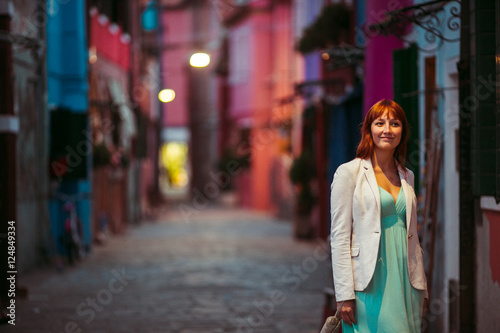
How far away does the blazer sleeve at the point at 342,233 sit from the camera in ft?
15.5

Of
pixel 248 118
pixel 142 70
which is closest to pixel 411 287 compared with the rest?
pixel 142 70

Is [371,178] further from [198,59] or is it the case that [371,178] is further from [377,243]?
[198,59]

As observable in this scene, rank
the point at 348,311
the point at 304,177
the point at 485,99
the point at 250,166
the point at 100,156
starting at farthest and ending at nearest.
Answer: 1. the point at 250,166
2. the point at 304,177
3. the point at 100,156
4. the point at 485,99
5. the point at 348,311

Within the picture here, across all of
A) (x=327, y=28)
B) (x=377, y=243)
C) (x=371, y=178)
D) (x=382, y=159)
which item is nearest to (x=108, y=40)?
(x=327, y=28)

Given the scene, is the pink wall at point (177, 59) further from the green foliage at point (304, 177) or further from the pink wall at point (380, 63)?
the pink wall at point (380, 63)

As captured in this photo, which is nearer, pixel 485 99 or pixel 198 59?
pixel 485 99

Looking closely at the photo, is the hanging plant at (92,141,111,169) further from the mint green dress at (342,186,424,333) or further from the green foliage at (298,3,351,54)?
the mint green dress at (342,186,424,333)

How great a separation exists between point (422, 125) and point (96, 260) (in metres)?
8.49

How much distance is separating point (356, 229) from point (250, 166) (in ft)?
105

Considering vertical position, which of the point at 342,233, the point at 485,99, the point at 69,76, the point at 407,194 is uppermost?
the point at 69,76

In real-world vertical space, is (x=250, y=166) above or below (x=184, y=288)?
above

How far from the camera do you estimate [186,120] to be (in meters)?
51.9

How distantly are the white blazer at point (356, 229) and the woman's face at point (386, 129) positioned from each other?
0.17 meters

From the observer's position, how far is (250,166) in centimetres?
3666
